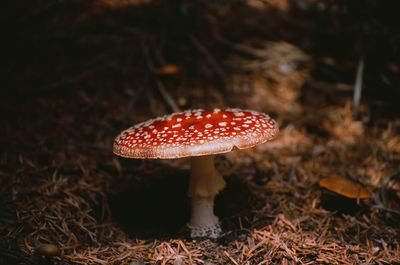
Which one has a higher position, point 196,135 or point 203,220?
point 196,135

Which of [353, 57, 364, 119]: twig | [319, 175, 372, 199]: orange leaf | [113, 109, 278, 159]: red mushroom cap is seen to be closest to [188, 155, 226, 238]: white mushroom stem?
[113, 109, 278, 159]: red mushroom cap

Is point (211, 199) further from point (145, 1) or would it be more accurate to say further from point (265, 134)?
point (145, 1)

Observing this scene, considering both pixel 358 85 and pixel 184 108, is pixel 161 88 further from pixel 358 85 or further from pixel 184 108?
pixel 358 85

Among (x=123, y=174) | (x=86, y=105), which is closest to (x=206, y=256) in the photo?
(x=123, y=174)

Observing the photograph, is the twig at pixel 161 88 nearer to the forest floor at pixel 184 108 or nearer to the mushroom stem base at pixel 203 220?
the forest floor at pixel 184 108

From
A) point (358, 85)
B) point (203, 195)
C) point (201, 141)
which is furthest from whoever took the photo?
point (358, 85)

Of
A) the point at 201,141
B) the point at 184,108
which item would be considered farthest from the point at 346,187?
the point at 184,108

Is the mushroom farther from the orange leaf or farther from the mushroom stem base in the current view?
the orange leaf

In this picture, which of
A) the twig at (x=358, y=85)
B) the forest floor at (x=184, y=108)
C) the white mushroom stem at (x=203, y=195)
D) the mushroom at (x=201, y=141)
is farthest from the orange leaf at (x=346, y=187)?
the twig at (x=358, y=85)
